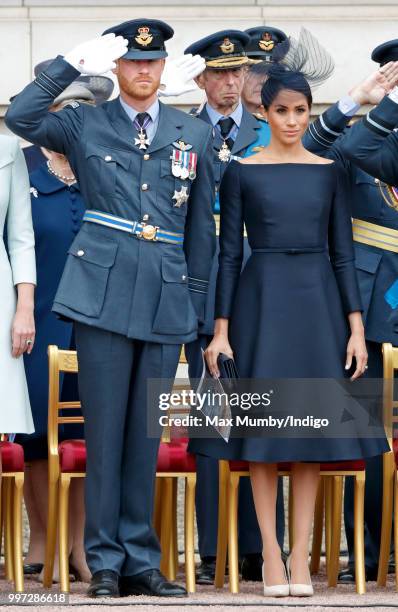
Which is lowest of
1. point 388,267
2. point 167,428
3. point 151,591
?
point 151,591

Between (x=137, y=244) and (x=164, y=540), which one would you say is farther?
(x=164, y=540)

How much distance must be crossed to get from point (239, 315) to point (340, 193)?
527mm

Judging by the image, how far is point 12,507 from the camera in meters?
7.95

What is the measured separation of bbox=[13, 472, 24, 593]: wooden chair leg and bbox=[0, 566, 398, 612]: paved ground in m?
0.05

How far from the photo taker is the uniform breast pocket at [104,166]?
722cm


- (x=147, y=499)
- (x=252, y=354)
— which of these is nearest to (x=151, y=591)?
(x=147, y=499)

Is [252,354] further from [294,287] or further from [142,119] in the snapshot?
[142,119]

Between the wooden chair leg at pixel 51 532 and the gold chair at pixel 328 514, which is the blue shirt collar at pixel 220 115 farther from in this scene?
the wooden chair leg at pixel 51 532

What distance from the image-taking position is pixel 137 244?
7.23 metres

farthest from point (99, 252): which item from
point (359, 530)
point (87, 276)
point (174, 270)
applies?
point (359, 530)

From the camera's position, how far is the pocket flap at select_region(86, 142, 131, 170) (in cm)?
723

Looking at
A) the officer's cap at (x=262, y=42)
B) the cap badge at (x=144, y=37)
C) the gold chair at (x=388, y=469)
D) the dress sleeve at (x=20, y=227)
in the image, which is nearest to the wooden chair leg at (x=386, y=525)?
the gold chair at (x=388, y=469)

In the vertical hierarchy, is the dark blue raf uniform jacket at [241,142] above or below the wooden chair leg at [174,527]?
above

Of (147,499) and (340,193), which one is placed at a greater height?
(340,193)
